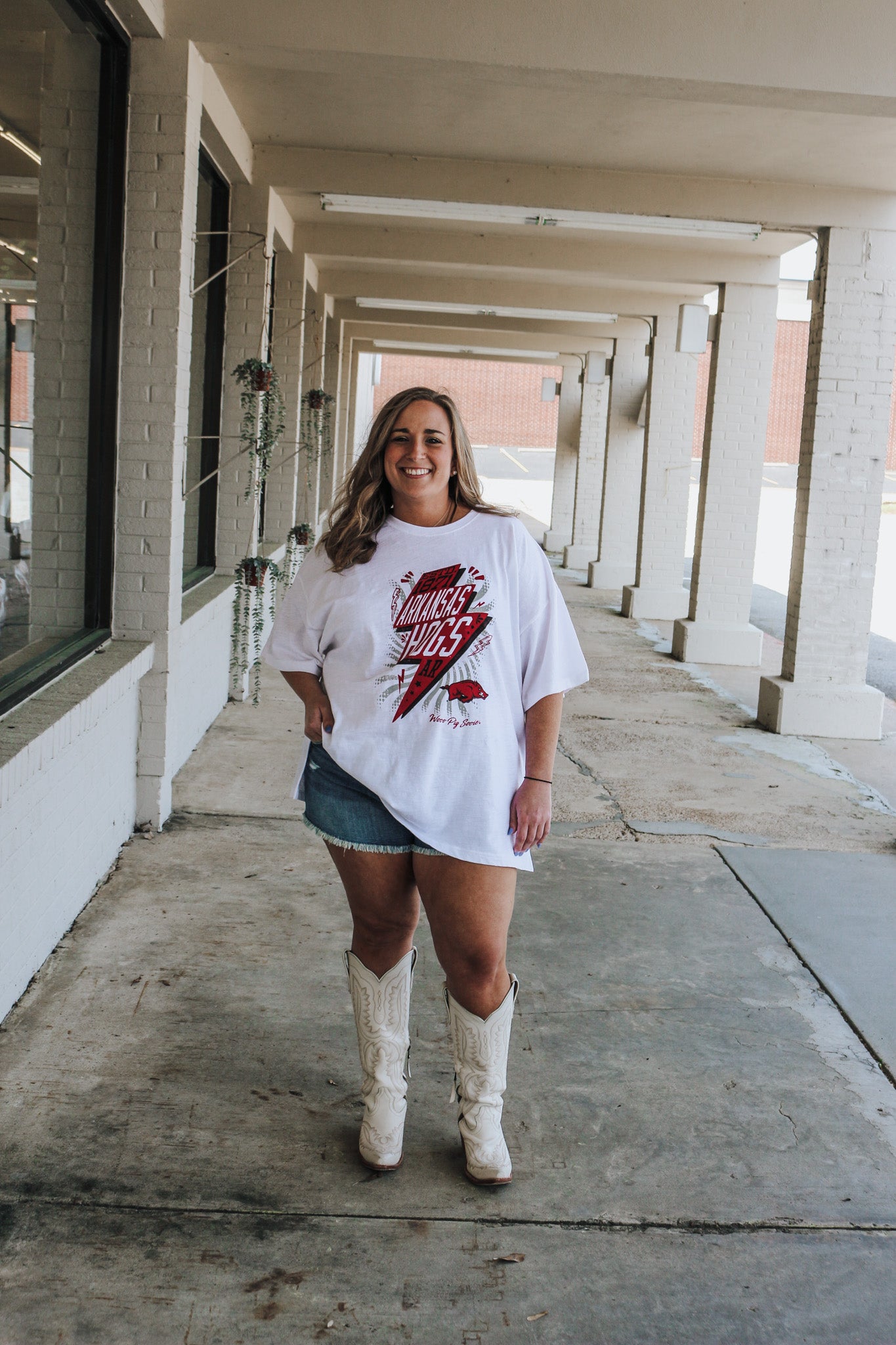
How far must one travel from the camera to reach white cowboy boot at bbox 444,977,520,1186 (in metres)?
2.59

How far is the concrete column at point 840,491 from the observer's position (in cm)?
755

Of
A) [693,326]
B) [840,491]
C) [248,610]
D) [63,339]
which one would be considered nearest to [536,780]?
[63,339]

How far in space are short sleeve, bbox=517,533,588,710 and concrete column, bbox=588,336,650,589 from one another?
12359 millimetres

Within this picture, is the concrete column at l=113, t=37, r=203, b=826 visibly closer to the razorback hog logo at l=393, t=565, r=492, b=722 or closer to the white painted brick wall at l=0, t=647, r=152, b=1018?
the white painted brick wall at l=0, t=647, r=152, b=1018

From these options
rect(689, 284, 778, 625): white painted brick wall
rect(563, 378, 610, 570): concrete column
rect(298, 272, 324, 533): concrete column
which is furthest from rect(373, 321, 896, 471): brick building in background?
rect(689, 284, 778, 625): white painted brick wall

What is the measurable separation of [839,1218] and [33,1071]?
1886 mm

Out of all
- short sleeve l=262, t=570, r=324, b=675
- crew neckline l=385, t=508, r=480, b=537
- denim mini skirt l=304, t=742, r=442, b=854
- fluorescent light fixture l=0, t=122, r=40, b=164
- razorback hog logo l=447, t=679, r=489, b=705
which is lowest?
denim mini skirt l=304, t=742, r=442, b=854

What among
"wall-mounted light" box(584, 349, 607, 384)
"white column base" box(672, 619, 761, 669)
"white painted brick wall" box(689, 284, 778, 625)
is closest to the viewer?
"white painted brick wall" box(689, 284, 778, 625)

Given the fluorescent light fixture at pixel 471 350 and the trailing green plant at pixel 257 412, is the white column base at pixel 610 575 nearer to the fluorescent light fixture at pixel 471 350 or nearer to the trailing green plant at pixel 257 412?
the fluorescent light fixture at pixel 471 350

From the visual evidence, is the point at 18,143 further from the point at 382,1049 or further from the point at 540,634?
the point at 382,1049

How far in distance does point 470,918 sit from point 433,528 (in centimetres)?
78

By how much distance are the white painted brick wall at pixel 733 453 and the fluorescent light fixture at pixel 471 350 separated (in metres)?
7.22

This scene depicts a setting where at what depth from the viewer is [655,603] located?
1321 centimetres

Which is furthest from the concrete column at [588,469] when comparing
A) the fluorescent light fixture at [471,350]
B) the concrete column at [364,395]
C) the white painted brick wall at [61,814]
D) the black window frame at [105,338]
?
the white painted brick wall at [61,814]
